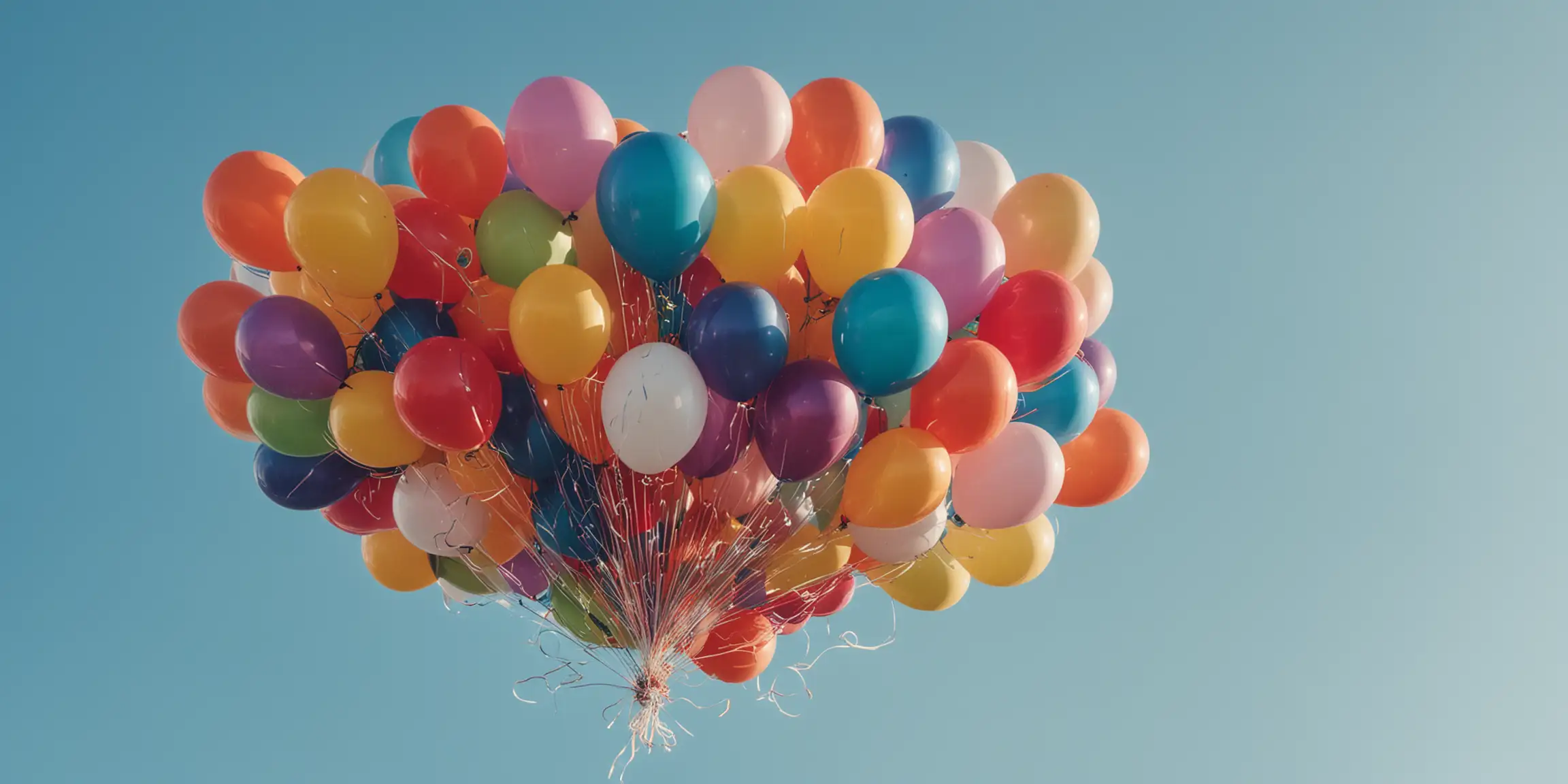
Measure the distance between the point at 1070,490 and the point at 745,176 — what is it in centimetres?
187

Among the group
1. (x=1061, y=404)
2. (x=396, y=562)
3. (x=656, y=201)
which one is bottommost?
(x=396, y=562)

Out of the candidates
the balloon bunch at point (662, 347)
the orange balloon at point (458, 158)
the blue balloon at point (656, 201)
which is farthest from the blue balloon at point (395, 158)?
the blue balloon at point (656, 201)

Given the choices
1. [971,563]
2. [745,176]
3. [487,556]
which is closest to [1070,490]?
[971,563]

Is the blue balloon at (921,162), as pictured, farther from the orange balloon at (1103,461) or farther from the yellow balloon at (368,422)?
the yellow balloon at (368,422)

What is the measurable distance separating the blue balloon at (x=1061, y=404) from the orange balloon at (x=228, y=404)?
10.0ft

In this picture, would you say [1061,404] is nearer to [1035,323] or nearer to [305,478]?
[1035,323]

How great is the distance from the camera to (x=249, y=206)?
441 centimetres

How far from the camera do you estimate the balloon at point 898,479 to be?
171 inches

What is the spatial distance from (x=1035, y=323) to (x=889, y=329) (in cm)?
69

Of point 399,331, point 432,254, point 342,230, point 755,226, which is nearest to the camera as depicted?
point 342,230

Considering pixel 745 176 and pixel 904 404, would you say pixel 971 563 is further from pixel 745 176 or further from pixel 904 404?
pixel 745 176

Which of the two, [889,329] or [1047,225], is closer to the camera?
[889,329]

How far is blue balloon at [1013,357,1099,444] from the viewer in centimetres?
483

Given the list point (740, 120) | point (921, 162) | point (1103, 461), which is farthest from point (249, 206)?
point (1103, 461)
